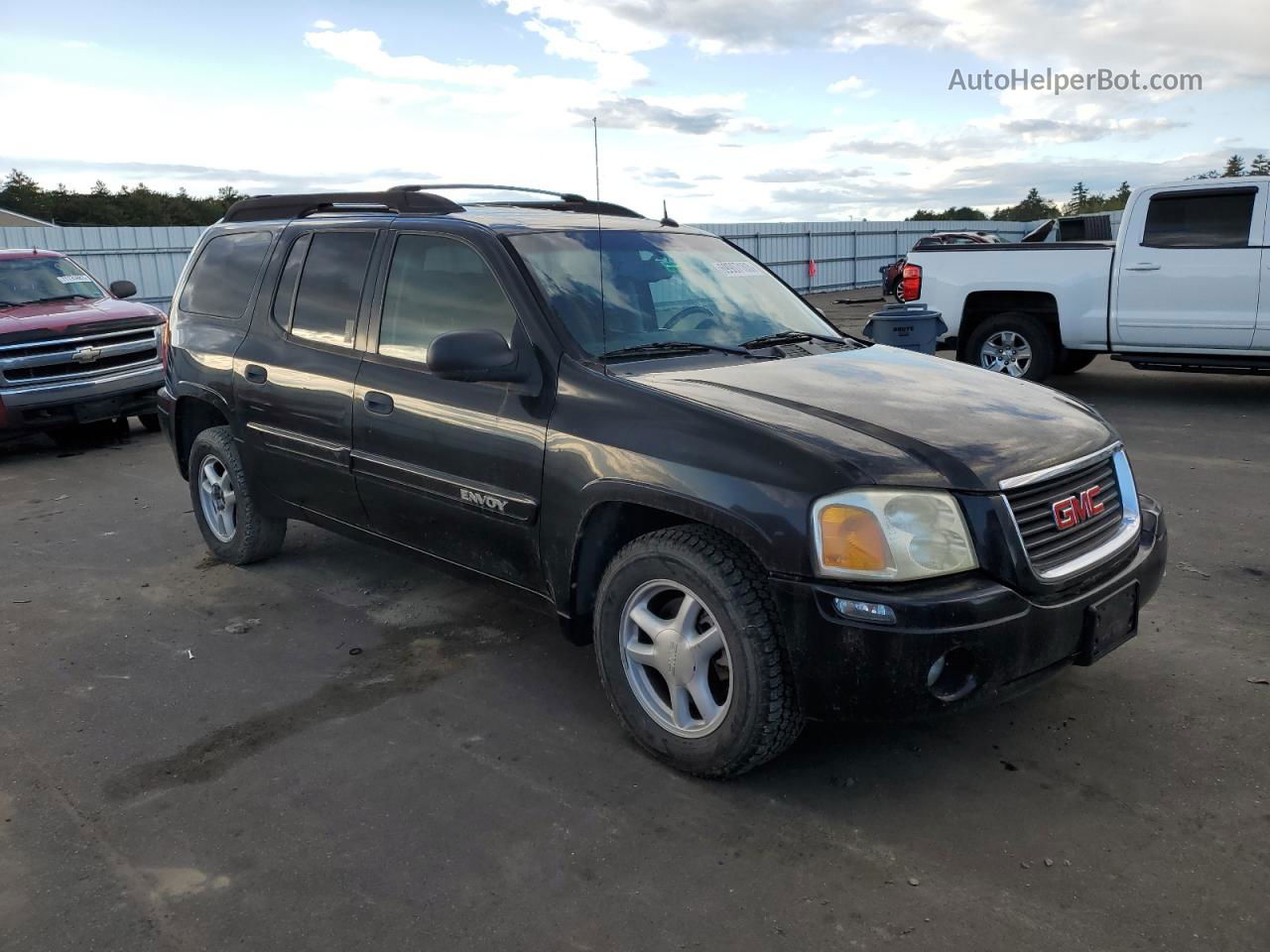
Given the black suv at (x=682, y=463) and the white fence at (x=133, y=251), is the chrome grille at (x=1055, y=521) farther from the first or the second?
the white fence at (x=133, y=251)

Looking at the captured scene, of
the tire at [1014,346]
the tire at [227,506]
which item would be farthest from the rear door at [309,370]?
the tire at [1014,346]

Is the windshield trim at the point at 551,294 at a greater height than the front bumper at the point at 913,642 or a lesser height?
greater

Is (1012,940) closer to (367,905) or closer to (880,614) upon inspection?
(880,614)

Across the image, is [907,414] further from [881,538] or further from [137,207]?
[137,207]

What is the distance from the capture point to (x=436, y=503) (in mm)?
3965

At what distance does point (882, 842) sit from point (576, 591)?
4.22 feet

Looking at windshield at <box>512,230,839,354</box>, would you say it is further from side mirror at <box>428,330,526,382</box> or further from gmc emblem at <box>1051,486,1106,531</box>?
gmc emblem at <box>1051,486,1106,531</box>

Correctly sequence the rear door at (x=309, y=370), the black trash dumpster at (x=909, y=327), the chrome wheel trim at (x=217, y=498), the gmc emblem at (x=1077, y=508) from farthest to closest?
the black trash dumpster at (x=909, y=327) < the chrome wheel trim at (x=217, y=498) < the rear door at (x=309, y=370) < the gmc emblem at (x=1077, y=508)

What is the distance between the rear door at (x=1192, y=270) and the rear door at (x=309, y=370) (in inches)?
305

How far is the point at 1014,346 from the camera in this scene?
10.3 m

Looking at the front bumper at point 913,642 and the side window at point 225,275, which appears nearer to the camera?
the front bumper at point 913,642

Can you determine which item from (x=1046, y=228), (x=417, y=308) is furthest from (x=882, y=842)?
(x=1046, y=228)

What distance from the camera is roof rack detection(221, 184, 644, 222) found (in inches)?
178

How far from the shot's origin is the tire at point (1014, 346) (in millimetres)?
10125
